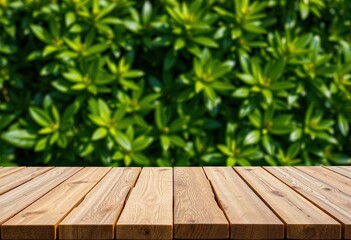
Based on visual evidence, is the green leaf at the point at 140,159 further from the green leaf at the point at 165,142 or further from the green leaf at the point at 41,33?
Answer: the green leaf at the point at 41,33

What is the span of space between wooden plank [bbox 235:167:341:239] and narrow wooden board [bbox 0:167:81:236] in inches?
29.1

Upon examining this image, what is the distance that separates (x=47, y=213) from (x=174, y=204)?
0.37 meters

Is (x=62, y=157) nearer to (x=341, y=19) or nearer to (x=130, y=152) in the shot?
(x=130, y=152)

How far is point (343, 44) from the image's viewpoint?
123 inches

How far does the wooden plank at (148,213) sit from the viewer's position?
1.25 m

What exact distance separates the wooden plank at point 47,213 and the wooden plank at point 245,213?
46cm

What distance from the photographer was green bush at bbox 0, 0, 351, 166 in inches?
A: 113

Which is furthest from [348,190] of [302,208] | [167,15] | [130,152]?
[167,15]

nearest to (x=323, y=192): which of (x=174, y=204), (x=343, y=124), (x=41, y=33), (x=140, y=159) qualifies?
(x=174, y=204)

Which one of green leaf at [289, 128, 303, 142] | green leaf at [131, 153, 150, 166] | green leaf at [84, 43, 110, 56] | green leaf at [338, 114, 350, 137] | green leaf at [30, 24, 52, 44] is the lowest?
green leaf at [131, 153, 150, 166]

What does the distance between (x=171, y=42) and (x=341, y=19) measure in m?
1.15

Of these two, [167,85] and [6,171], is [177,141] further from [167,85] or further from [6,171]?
[6,171]

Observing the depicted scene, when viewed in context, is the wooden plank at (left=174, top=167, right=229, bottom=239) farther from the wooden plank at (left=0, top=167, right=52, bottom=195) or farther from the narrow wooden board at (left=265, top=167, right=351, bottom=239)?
the wooden plank at (left=0, top=167, right=52, bottom=195)

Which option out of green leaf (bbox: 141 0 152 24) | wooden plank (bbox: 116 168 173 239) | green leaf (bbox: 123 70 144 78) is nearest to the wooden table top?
wooden plank (bbox: 116 168 173 239)
